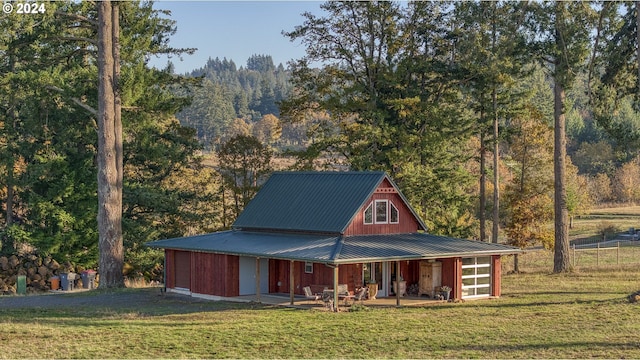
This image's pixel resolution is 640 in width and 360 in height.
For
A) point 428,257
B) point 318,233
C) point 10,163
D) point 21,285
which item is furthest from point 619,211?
point 21,285

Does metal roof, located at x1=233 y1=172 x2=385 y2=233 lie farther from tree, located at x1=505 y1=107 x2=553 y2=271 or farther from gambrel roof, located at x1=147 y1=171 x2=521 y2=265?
tree, located at x1=505 y1=107 x2=553 y2=271

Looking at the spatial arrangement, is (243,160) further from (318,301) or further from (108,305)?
(108,305)

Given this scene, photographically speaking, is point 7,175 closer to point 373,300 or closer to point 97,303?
point 97,303

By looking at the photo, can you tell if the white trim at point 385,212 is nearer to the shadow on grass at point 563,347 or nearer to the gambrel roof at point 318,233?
the gambrel roof at point 318,233

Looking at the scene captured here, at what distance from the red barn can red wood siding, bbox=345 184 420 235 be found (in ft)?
0.13

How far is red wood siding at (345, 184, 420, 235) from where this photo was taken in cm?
3366

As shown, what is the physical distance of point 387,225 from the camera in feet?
114

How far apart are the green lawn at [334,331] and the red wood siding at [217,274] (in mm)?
1629

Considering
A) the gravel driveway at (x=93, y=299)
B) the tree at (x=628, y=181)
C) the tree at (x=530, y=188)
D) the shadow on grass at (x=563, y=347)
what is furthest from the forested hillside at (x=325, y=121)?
the tree at (x=628, y=181)

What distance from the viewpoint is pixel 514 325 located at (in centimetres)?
2630

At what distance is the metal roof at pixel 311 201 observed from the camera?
111 ft

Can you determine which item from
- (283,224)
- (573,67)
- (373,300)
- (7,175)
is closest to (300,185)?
(283,224)

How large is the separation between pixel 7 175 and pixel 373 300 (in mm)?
20275

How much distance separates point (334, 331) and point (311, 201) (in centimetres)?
1130
